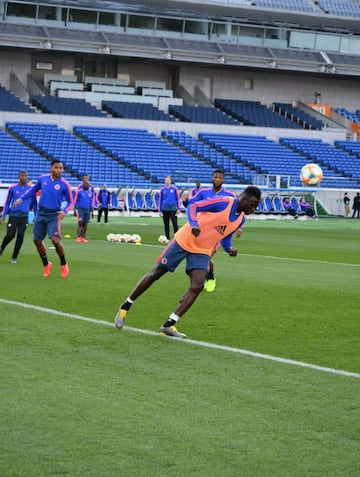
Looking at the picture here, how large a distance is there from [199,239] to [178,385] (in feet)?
10.5

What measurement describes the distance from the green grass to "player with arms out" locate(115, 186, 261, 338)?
0.46m

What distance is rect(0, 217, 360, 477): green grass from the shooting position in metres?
→ 6.40

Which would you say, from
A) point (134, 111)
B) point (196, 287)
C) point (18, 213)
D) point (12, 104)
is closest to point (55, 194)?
point (18, 213)

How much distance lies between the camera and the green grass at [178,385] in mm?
6398

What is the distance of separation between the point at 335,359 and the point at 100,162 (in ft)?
158

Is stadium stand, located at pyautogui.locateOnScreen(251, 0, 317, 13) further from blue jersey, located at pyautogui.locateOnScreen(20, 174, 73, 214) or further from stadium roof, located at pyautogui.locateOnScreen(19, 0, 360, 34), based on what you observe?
blue jersey, located at pyautogui.locateOnScreen(20, 174, 73, 214)

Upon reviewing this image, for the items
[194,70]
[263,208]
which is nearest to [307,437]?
[263,208]

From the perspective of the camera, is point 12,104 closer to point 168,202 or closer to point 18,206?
point 168,202

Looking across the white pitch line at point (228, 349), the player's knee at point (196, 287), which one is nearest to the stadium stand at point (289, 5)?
the white pitch line at point (228, 349)


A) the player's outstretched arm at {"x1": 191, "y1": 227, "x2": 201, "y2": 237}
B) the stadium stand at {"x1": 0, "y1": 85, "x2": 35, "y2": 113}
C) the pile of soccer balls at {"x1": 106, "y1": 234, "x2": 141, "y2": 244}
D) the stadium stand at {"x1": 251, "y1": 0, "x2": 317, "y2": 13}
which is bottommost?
the pile of soccer balls at {"x1": 106, "y1": 234, "x2": 141, "y2": 244}

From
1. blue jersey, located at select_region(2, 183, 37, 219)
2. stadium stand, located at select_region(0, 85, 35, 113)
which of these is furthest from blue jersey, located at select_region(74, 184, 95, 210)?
stadium stand, located at select_region(0, 85, 35, 113)

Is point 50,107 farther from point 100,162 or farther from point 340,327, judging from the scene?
point 340,327

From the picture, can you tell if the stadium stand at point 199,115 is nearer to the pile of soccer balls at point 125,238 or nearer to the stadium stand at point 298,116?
the stadium stand at point 298,116

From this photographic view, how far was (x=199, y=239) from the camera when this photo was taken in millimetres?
11602
